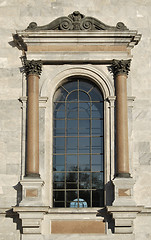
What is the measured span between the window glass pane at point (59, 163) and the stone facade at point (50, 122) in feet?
1.77

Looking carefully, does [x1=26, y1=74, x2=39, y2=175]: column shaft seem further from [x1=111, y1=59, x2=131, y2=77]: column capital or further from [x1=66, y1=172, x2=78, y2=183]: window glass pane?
[x1=111, y1=59, x2=131, y2=77]: column capital

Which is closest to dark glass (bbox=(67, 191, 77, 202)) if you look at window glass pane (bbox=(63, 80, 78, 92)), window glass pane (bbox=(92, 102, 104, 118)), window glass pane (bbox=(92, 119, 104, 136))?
window glass pane (bbox=(92, 119, 104, 136))

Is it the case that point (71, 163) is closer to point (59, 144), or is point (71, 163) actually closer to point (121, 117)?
point (59, 144)

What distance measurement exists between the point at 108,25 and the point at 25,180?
662 cm

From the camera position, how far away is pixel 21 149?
69.6 feet

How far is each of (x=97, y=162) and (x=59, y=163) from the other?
140 cm

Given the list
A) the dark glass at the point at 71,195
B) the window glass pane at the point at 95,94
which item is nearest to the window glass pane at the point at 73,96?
the window glass pane at the point at 95,94

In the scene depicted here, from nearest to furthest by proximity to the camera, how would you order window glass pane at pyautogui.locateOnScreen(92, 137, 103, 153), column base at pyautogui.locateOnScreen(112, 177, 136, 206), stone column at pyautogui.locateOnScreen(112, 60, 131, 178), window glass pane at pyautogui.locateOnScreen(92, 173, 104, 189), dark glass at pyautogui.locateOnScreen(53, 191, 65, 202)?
column base at pyautogui.locateOnScreen(112, 177, 136, 206), stone column at pyautogui.locateOnScreen(112, 60, 131, 178), dark glass at pyautogui.locateOnScreen(53, 191, 65, 202), window glass pane at pyautogui.locateOnScreen(92, 173, 104, 189), window glass pane at pyautogui.locateOnScreen(92, 137, 103, 153)

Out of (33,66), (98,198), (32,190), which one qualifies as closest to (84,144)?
A: (98,198)

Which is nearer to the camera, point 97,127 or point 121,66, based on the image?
point 121,66

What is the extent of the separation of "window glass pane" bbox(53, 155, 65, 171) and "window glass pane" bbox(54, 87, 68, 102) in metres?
2.17

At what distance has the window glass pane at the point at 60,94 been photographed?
72.7ft

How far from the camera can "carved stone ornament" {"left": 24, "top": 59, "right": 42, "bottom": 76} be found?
21469 millimetres

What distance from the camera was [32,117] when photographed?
69.2ft
